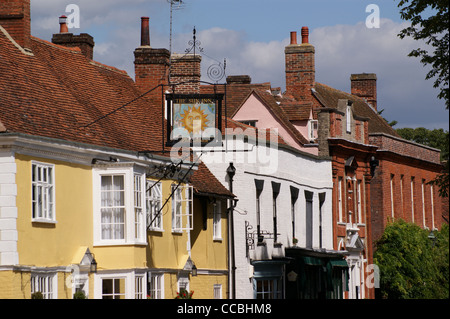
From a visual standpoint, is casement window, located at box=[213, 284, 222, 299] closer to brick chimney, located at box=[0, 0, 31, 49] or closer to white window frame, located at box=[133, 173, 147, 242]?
white window frame, located at box=[133, 173, 147, 242]

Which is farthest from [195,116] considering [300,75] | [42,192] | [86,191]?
[300,75]

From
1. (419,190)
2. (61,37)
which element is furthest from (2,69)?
(419,190)

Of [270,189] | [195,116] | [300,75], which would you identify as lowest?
[270,189]

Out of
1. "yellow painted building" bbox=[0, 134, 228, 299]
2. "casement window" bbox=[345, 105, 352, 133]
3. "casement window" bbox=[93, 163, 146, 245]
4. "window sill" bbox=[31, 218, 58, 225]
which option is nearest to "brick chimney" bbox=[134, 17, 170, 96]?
"yellow painted building" bbox=[0, 134, 228, 299]

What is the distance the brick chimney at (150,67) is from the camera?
4188 cm

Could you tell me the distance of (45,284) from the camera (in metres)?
28.9

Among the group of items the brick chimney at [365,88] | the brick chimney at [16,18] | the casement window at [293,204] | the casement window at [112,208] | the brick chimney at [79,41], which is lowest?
the casement window at [112,208]

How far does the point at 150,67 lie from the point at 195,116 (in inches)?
339

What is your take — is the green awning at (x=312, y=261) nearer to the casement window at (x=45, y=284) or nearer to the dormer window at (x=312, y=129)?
the dormer window at (x=312, y=129)

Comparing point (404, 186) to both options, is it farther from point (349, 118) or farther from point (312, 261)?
point (312, 261)

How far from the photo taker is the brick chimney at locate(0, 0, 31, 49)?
33.0m

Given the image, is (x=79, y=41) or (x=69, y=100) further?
(x=79, y=41)

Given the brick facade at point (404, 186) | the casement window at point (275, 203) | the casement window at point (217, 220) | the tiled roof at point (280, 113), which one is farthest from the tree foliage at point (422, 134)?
the casement window at point (217, 220)

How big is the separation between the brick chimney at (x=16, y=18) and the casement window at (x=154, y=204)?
5304 mm
